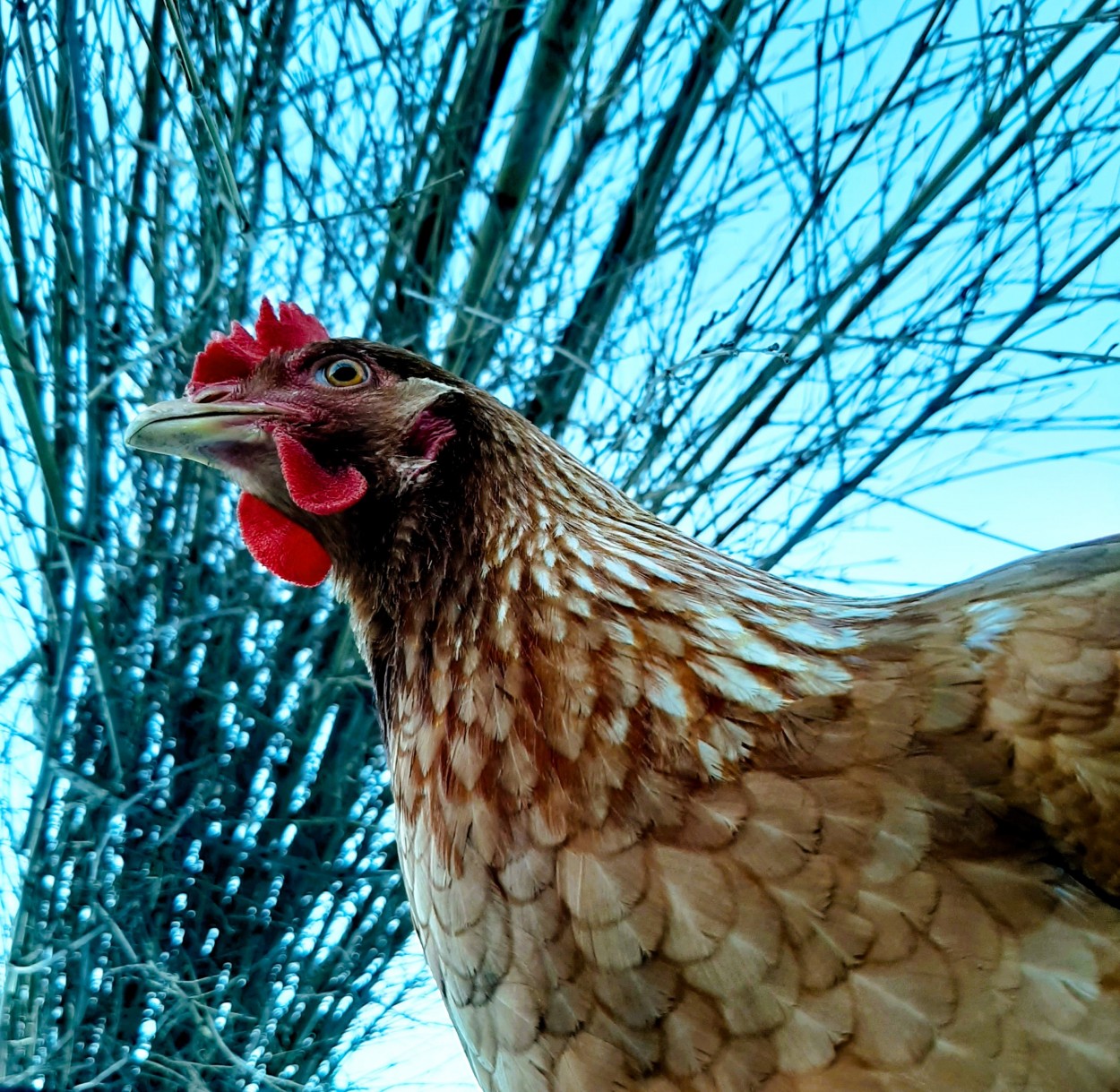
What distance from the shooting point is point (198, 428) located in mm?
589

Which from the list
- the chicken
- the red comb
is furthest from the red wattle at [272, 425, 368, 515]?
the red comb

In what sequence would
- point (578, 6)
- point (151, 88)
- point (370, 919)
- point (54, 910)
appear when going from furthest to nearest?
point (370, 919) → point (54, 910) → point (151, 88) → point (578, 6)

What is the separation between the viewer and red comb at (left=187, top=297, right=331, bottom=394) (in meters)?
0.68

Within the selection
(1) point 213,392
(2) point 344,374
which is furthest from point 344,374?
(1) point 213,392

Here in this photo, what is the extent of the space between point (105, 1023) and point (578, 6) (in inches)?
63.7

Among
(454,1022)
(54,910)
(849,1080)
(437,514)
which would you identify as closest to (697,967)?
(849,1080)

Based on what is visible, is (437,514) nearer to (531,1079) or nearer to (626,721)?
(626,721)

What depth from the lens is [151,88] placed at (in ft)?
3.25

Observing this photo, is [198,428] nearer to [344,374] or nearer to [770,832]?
[344,374]

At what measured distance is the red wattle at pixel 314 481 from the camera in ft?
1.85

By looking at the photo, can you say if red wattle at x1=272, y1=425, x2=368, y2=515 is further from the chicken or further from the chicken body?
the chicken body

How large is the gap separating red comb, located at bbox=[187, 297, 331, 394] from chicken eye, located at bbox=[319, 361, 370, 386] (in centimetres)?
6

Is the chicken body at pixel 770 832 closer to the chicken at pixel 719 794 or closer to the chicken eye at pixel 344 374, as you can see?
the chicken at pixel 719 794

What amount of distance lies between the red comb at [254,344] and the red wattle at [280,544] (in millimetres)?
114
